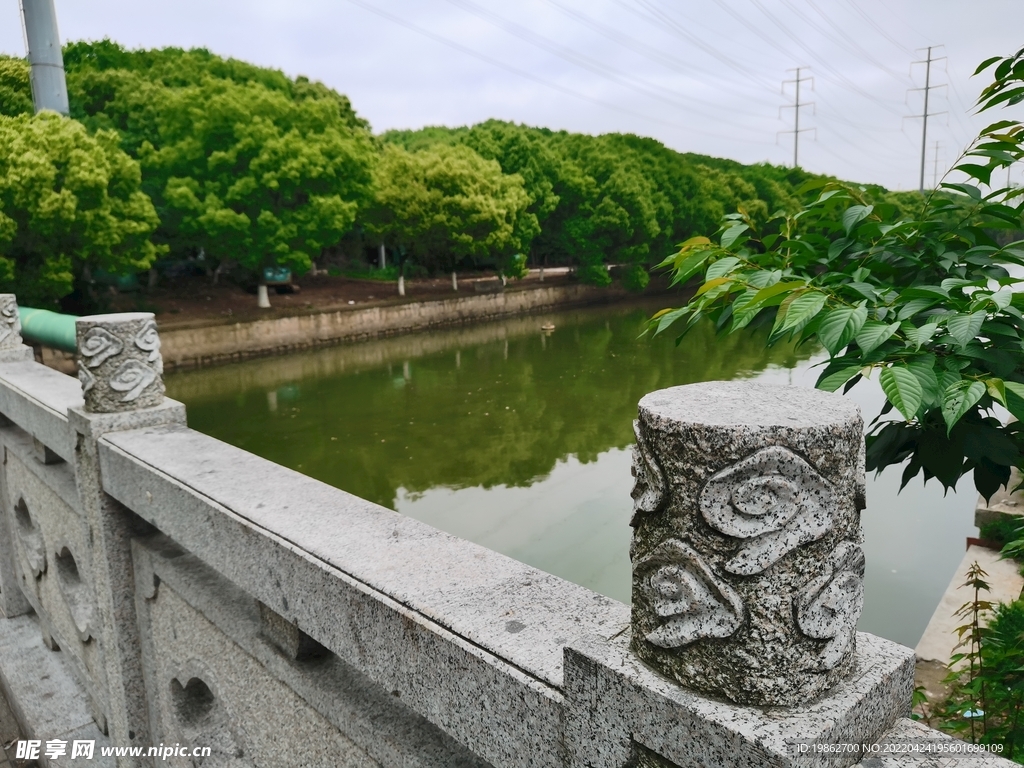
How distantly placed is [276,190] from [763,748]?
21.4m

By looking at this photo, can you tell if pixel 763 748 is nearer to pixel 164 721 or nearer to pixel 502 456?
pixel 164 721

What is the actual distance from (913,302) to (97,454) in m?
2.85

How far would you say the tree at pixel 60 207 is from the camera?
15359 millimetres

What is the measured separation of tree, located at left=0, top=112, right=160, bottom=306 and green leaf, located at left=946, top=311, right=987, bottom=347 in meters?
17.4

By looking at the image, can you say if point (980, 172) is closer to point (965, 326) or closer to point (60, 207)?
point (965, 326)

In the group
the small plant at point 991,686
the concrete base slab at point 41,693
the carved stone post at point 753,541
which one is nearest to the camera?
the carved stone post at point 753,541

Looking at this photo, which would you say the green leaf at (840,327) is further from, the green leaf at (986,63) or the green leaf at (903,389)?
the green leaf at (986,63)

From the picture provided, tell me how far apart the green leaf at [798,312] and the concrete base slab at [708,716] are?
567mm

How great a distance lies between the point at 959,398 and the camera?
1.33m

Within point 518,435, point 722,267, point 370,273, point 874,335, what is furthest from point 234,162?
point 874,335

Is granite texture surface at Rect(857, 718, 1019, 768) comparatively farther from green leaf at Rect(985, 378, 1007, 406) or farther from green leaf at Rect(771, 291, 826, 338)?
green leaf at Rect(771, 291, 826, 338)

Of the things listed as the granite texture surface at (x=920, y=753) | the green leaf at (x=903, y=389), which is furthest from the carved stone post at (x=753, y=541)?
the green leaf at (x=903, y=389)

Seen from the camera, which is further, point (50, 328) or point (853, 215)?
point (50, 328)

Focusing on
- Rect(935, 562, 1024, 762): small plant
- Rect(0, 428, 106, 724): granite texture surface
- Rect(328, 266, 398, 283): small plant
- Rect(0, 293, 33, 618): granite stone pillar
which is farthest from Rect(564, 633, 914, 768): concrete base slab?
Rect(328, 266, 398, 283): small plant
